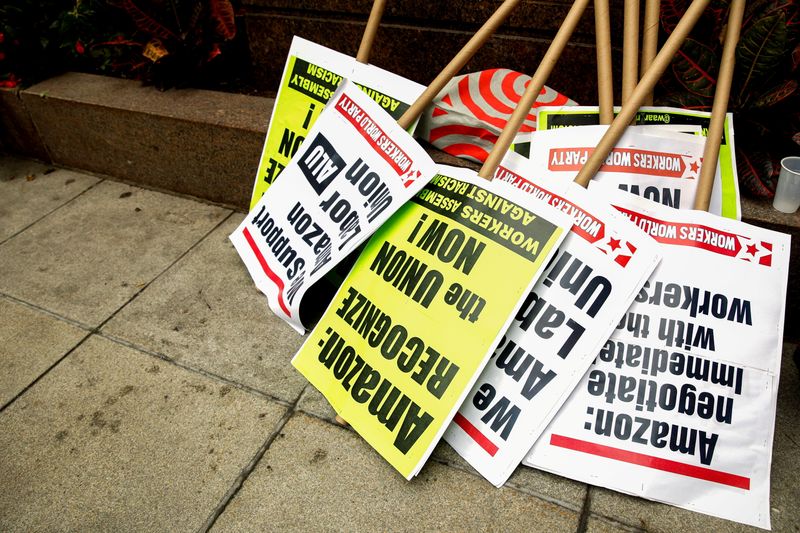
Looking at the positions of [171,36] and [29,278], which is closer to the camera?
[29,278]

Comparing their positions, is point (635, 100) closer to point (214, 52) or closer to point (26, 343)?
point (214, 52)

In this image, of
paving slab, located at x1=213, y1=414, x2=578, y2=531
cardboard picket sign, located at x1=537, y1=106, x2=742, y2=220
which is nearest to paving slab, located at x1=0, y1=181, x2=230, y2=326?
paving slab, located at x1=213, y1=414, x2=578, y2=531

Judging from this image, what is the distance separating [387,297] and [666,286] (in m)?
0.78

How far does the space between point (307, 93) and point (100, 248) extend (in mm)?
1162

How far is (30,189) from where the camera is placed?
2.93m

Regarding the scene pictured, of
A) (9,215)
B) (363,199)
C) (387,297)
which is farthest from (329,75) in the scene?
(9,215)

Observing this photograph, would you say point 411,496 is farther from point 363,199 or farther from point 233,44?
point 233,44

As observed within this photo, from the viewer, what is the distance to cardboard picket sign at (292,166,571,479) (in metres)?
1.49

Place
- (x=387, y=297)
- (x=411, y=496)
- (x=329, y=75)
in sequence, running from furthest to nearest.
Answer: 1. (x=329, y=75)
2. (x=387, y=297)
3. (x=411, y=496)

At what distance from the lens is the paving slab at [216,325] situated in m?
1.86

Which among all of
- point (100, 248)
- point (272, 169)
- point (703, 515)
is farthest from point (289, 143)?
point (703, 515)

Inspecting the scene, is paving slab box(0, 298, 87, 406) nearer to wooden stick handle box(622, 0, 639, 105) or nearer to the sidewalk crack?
the sidewalk crack

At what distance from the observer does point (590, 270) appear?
1494 millimetres

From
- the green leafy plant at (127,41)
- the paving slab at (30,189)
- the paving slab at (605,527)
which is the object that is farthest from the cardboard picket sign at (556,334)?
the paving slab at (30,189)
